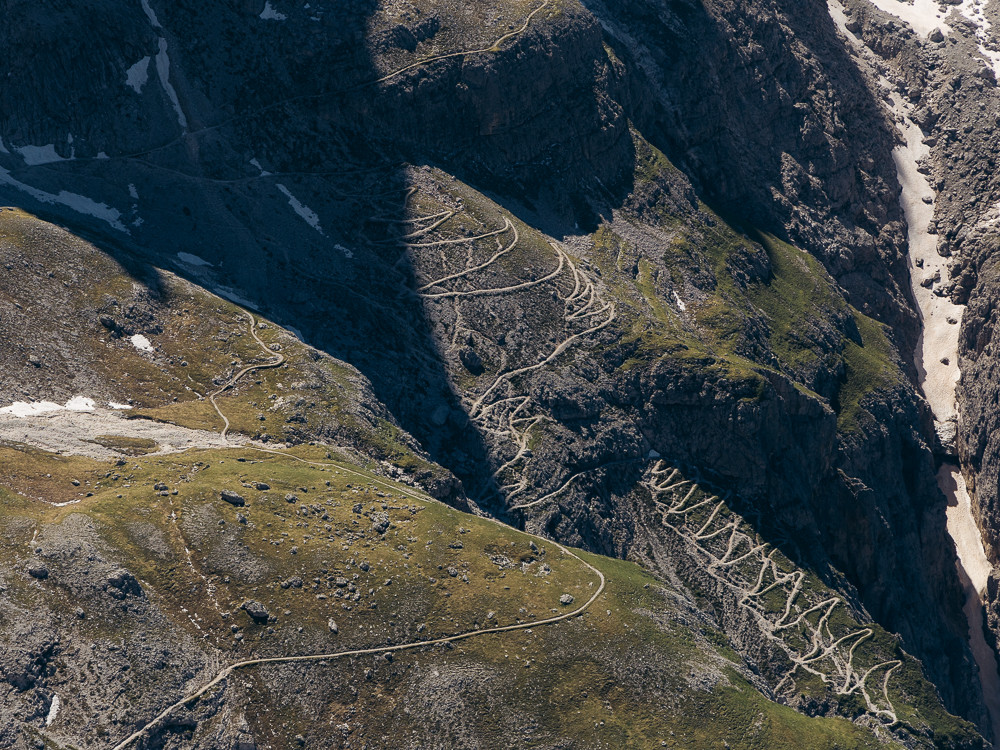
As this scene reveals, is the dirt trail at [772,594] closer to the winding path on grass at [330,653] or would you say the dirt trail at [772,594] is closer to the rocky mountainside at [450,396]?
the rocky mountainside at [450,396]

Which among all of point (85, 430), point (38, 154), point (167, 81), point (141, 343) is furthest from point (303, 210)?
point (85, 430)

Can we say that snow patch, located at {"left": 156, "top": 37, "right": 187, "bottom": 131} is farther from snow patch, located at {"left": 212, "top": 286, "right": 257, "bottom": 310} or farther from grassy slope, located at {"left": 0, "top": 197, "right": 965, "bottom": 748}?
grassy slope, located at {"left": 0, "top": 197, "right": 965, "bottom": 748}

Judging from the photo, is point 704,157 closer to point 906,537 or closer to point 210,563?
point 906,537

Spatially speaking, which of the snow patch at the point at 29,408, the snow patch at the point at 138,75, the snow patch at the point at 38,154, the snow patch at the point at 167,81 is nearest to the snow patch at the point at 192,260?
the snow patch at the point at 167,81

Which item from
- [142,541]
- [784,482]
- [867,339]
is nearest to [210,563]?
[142,541]

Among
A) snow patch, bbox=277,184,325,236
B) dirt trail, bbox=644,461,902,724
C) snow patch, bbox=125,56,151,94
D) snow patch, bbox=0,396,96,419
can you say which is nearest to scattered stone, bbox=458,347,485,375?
snow patch, bbox=277,184,325,236

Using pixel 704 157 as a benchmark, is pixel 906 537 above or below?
below

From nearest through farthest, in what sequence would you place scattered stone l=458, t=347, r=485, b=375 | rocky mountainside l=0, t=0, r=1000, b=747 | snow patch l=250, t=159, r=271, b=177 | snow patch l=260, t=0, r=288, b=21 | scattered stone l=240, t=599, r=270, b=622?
scattered stone l=240, t=599, r=270, b=622 → rocky mountainside l=0, t=0, r=1000, b=747 → scattered stone l=458, t=347, r=485, b=375 → snow patch l=250, t=159, r=271, b=177 → snow patch l=260, t=0, r=288, b=21
